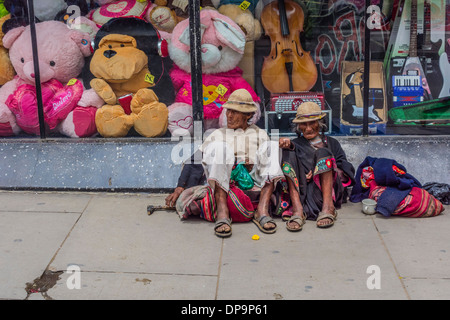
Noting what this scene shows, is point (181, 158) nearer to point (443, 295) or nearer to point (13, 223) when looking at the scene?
point (13, 223)

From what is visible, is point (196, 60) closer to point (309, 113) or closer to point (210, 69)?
point (210, 69)

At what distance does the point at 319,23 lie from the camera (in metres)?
5.66

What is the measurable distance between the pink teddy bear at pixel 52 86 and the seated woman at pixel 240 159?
1568 mm

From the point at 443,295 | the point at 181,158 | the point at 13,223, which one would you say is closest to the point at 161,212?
the point at 181,158

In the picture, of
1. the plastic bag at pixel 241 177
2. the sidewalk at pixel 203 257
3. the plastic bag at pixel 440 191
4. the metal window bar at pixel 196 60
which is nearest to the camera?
the sidewalk at pixel 203 257

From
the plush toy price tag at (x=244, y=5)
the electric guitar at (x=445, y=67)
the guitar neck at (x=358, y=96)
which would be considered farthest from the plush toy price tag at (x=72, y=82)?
the electric guitar at (x=445, y=67)

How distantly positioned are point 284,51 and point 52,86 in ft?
7.38

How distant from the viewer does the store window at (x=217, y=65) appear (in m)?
5.60

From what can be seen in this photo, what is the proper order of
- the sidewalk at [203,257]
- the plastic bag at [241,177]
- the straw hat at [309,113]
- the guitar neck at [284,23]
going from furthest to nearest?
the guitar neck at [284,23]
the straw hat at [309,113]
the plastic bag at [241,177]
the sidewalk at [203,257]

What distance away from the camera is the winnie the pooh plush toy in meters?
5.60

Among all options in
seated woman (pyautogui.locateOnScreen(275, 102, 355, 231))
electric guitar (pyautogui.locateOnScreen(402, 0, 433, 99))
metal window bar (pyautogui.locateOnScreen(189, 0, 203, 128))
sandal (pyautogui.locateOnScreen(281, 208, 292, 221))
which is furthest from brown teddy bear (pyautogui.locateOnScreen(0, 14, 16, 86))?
electric guitar (pyautogui.locateOnScreen(402, 0, 433, 99))

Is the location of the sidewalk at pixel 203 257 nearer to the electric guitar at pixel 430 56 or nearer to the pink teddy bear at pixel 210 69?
the pink teddy bear at pixel 210 69

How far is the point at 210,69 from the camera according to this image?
5609 millimetres

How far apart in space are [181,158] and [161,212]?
76 cm
